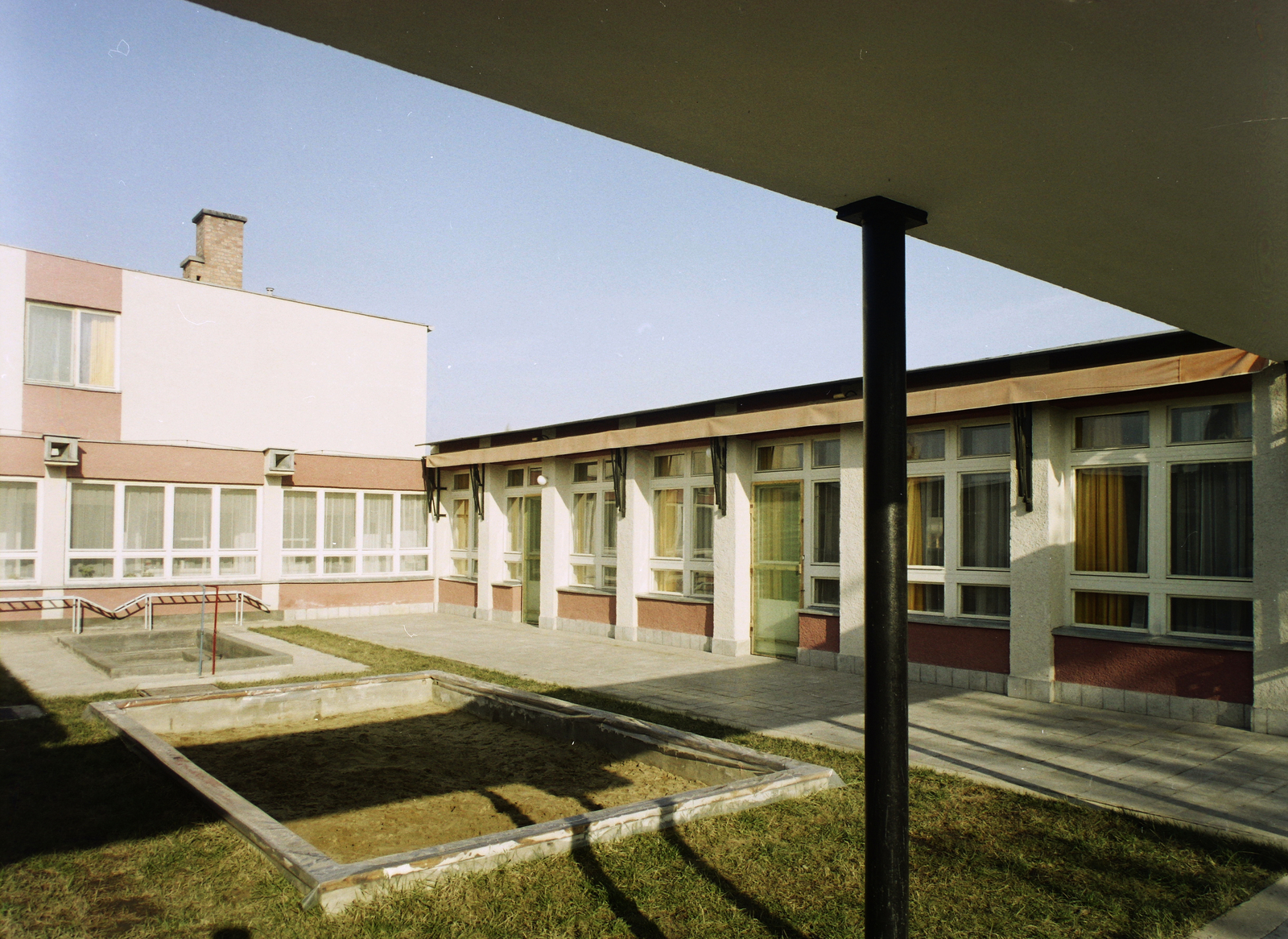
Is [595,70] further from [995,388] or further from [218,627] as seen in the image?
[218,627]

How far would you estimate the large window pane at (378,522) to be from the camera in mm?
18703

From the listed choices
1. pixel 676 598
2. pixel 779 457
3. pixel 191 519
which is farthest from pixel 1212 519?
pixel 191 519

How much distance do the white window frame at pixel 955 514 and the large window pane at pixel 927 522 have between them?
0.08 meters

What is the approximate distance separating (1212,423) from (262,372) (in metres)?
18.1

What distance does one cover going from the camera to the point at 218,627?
15.4 m

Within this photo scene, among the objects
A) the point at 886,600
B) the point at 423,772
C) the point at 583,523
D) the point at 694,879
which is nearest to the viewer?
the point at 886,600

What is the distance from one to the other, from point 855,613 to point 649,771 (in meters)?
5.05

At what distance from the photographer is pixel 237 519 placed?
17.1 metres

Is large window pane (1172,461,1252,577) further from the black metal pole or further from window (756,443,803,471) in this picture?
the black metal pole

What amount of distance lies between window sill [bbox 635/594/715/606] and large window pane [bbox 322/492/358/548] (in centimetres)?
773

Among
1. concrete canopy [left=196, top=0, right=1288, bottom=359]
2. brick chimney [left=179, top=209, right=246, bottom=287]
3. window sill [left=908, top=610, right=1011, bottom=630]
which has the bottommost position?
window sill [left=908, top=610, right=1011, bottom=630]

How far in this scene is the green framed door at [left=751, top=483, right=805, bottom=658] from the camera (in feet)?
38.2

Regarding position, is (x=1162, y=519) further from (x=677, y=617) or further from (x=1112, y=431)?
(x=677, y=617)

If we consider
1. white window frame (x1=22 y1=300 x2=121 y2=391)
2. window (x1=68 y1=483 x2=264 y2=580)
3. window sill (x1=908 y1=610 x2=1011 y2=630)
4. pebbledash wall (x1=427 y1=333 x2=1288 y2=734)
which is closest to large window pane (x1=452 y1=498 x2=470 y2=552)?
window (x1=68 y1=483 x2=264 y2=580)
